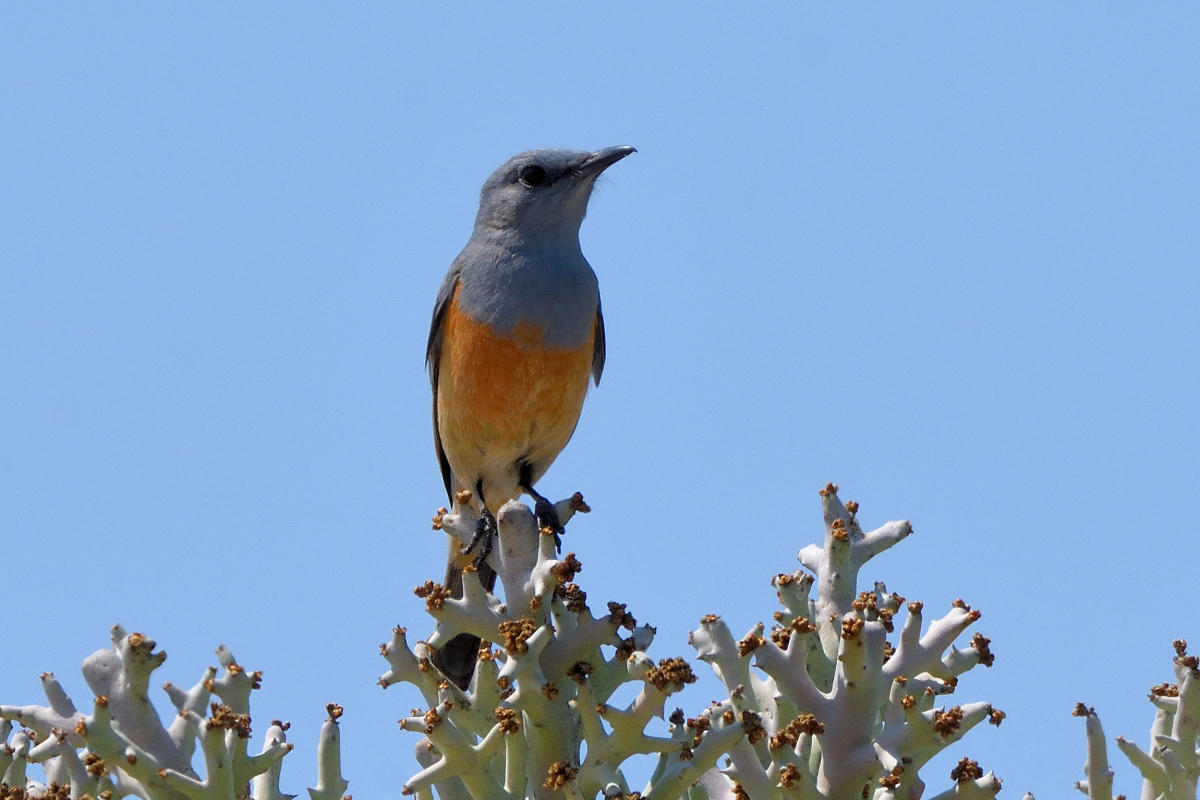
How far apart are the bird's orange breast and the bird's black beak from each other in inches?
41.1

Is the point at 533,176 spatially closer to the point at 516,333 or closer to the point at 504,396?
the point at 516,333

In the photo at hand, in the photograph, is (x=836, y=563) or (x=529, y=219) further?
(x=529, y=219)

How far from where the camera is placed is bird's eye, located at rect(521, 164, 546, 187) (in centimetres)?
797

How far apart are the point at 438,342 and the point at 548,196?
114cm

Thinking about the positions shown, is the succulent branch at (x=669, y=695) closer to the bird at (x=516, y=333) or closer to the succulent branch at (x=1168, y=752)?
the succulent branch at (x=1168, y=752)

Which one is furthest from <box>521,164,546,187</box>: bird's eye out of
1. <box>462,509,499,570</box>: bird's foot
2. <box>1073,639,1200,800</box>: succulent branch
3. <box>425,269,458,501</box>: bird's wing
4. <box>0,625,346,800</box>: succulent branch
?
<box>1073,639,1200,800</box>: succulent branch

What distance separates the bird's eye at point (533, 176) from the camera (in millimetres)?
7973

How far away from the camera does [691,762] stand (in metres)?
4.22

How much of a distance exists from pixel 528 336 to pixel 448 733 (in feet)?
10.8

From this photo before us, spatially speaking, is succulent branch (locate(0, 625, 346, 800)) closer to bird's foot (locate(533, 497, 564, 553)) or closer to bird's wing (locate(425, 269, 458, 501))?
bird's foot (locate(533, 497, 564, 553))

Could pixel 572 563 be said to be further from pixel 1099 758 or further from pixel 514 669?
pixel 1099 758

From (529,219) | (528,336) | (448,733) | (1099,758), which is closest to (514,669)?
(448,733)

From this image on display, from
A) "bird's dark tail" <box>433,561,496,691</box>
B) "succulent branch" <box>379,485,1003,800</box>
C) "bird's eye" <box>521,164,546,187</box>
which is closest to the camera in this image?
"succulent branch" <box>379,485,1003,800</box>

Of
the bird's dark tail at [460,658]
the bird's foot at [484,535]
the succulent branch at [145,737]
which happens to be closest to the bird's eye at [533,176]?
the bird's foot at [484,535]
